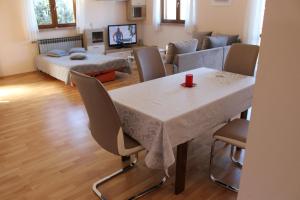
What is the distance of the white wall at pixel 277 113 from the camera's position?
0.65 meters

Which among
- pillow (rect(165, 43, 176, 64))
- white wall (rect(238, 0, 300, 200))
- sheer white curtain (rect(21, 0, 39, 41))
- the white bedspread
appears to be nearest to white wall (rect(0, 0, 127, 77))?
sheer white curtain (rect(21, 0, 39, 41))

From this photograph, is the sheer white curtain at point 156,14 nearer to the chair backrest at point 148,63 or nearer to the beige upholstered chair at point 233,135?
the chair backrest at point 148,63

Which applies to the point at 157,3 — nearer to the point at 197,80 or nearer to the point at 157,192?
the point at 197,80

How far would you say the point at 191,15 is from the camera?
6000mm

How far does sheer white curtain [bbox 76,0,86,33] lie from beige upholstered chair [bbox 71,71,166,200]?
4674 mm

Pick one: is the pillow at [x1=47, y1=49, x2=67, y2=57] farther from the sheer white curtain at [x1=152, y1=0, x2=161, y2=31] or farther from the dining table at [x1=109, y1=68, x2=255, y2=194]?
the dining table at [x1=109, y1=68, x2=255, y2=194]

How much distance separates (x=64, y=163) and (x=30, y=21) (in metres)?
3.99

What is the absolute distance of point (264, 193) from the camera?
79 cm

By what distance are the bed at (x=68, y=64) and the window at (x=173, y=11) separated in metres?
2.14

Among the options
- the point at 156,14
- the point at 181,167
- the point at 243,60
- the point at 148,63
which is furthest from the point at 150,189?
the point at 156,14

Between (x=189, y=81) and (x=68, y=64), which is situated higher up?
(x=189, y=81)

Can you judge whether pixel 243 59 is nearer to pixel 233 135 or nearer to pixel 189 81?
pixel 189 81

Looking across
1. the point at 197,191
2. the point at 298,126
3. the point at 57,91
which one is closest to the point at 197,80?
the point at 197,191

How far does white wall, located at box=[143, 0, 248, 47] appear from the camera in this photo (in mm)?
5293
